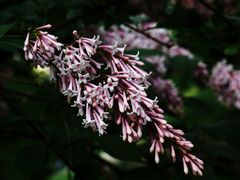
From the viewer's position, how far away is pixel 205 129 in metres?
2.40

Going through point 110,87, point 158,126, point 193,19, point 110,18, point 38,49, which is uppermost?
point 193,19

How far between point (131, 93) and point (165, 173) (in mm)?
854

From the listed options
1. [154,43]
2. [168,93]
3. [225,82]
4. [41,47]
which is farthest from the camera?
[154,43]

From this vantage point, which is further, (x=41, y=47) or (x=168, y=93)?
(x=168, y=93)

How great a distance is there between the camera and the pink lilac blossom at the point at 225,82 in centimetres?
266

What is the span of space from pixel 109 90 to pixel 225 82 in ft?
4.78

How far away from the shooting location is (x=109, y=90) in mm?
1436

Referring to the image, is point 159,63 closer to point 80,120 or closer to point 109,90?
point 80,120

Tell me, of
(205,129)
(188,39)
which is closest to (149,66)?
(188,39)

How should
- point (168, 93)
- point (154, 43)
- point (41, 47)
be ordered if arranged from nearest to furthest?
point (41, 47)
point (168, 93)
point (154, 43)

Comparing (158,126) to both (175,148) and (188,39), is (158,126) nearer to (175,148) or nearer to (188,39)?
(175,148)

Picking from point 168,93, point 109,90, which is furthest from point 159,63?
point 109,90

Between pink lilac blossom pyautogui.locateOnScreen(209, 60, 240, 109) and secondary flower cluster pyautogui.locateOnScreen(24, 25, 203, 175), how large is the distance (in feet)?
4.20

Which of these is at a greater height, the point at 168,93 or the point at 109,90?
the point at 168,93
